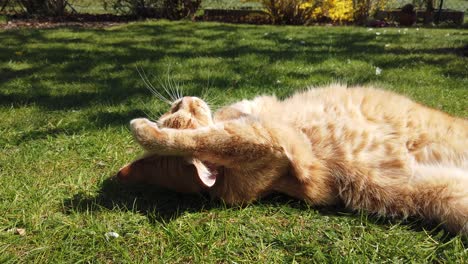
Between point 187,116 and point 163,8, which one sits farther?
point 163,8

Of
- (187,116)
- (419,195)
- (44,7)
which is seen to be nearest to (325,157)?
(419,195)

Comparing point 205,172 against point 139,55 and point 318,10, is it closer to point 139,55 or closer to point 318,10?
point 139,55

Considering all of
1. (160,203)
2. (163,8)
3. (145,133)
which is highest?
(163,8)

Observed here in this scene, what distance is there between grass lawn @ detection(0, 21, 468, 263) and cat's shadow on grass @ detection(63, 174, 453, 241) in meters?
0.01

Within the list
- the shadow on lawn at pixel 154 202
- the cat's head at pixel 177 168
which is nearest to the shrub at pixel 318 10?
the cat's head at pixel 177 168

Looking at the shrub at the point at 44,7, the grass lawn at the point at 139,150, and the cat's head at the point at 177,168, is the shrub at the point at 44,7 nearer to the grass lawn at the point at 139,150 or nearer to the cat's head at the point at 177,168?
the grass lawn at the point at 139,150

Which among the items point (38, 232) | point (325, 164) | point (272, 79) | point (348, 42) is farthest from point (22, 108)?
point (348, 42)

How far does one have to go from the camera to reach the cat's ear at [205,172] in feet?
8.06

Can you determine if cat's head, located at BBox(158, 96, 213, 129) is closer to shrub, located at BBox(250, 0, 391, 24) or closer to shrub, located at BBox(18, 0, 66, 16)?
shrub, located at BBox(250, 0, 391, 24)

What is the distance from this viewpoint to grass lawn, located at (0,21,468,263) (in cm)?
234

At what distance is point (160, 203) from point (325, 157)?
1.24 metres

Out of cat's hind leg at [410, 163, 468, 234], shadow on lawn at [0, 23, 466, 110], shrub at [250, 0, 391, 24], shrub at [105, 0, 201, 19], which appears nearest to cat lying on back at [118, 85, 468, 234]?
cat's hind leg at [410, 163, 468, 234]

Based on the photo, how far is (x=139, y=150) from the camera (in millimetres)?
3744

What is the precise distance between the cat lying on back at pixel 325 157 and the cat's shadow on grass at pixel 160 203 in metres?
0.07
